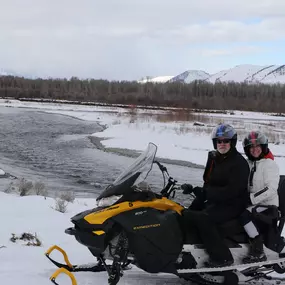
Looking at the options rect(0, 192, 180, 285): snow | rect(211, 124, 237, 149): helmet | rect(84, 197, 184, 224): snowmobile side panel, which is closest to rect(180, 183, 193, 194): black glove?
rect(84, 197, 184, 224): snowmobile side panel

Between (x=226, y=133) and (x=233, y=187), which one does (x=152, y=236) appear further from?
(x=226, y=133)

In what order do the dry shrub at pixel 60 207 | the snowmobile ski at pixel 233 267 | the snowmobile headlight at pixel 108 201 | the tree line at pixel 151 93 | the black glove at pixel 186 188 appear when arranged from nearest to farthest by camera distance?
1. the snowmobile headlight at pixel 108 201
2. the snowmobile ski at pixel 233 267
3. the black glove at pixel 186 188
4. the dry shrub at pixel 60 207
5. the tree line at pixel 151 93

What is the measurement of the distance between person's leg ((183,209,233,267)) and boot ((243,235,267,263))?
0.24 metres

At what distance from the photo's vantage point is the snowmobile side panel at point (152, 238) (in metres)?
4.10

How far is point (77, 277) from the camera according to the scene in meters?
4.48

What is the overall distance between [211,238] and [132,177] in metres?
1.01

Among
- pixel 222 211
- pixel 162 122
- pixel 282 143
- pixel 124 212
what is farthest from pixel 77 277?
pixel 162 122

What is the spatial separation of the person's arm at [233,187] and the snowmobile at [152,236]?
Result: 32cm

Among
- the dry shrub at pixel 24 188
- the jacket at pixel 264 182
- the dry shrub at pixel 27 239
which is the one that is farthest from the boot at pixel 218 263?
the dry shrub at pixel 24 188

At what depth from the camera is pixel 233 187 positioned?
4305 mm

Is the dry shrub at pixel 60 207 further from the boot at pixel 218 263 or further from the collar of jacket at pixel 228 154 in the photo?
the collar of jacket at pixel 228 154

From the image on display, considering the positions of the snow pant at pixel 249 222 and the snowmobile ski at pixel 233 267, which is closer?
the snowmobile ski at pixel 233 267

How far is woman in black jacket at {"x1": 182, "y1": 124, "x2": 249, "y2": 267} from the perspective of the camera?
4.32 m

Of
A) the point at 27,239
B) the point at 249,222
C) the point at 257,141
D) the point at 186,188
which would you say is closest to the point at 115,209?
the point at 186,188
